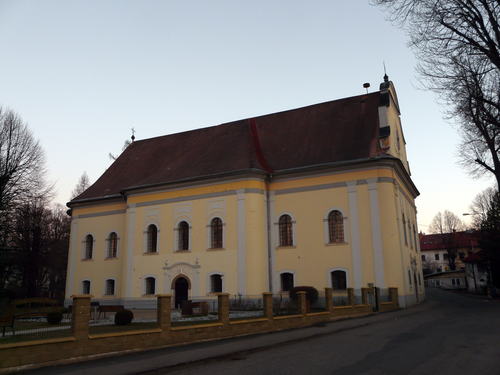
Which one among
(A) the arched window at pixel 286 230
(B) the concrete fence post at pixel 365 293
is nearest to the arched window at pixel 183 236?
(A) the arched window at pixel 286 230

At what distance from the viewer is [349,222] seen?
85.6 feet

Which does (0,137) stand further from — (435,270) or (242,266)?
(435,270)

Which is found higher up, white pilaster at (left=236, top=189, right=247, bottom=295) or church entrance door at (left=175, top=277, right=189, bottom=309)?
white pilaster at (left=236, top=189, right=247, bottom=295)

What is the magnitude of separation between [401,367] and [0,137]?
106ft

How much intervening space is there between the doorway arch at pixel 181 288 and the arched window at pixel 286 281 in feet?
20.2

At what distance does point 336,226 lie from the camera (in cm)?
2659

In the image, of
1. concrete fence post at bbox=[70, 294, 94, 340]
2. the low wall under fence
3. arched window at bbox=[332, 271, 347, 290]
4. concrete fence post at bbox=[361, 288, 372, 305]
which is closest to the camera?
the low wall under fence

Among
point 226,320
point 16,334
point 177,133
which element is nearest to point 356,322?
point 226,320

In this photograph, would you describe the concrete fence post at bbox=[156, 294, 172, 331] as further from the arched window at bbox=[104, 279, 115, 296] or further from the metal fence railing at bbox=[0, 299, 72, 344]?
the arched window at bbox=[104, 279, 115, 296]

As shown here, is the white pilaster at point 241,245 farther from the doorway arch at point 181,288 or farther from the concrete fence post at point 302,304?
the concrete fence post at point 302,304

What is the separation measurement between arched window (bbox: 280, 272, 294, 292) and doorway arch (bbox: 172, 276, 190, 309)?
6.14 m

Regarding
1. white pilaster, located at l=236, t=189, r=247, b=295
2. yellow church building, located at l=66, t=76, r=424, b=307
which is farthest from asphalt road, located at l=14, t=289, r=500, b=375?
white pilaster, located at l=236, t=189, r=247, b=295

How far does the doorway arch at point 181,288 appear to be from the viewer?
28.3 m

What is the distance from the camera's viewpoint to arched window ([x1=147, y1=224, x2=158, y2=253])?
99.9 feet
